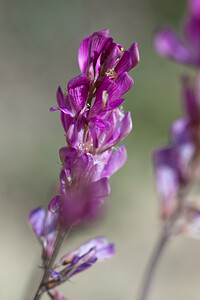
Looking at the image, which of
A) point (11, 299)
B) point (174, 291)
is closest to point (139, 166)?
point (174, 291)

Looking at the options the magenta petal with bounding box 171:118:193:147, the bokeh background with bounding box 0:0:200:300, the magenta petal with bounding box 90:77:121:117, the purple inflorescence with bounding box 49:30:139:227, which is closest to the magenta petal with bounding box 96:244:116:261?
the purple inflorescence with bounding box 49:30:139:227

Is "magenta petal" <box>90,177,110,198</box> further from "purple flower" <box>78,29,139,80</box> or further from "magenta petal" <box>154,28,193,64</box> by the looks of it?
"magenta petal" <box>154,28,193,64</box>

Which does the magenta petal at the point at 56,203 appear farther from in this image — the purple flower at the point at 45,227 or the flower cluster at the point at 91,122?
the purple flower at the point at 45,227

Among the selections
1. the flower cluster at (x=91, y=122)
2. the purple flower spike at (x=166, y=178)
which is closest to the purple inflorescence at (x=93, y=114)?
the flower cluster at (x=91, y=122)

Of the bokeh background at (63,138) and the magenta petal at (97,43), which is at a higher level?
the bokeh background at (63,138)

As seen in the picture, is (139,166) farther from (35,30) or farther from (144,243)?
(35,30)

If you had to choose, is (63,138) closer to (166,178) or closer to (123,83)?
(166,178)

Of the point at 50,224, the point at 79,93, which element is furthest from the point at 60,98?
the point at 50,224
